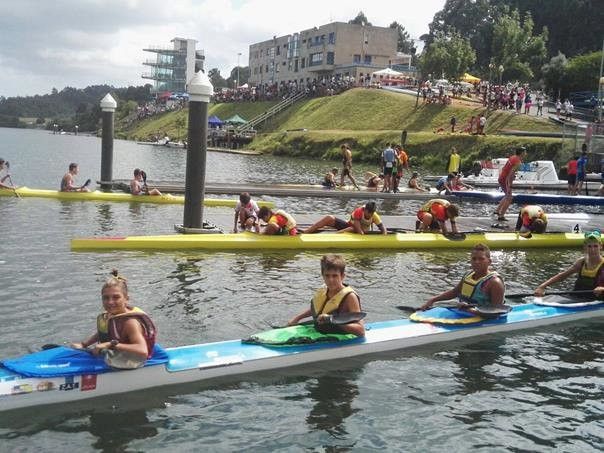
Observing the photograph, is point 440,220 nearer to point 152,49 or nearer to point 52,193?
point 52,193

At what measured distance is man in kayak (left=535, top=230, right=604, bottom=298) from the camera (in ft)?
37.2

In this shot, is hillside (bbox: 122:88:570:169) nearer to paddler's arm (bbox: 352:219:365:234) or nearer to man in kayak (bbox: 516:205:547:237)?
man in kayak (bbox: 516:205:547:237)

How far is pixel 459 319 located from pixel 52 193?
60.3ft

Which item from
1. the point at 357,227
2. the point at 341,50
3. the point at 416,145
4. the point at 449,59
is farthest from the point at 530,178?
the point at 341,50

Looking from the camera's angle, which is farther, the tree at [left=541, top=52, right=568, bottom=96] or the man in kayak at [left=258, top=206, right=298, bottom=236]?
the tree at [left=541, top=52, right=568, bottom=96]

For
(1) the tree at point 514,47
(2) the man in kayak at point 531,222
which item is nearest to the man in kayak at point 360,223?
(2) the man in kayak at point 531,222

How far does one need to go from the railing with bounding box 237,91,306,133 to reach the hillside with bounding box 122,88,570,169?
2.23 metres

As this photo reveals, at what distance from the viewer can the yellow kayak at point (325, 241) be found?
15.6m

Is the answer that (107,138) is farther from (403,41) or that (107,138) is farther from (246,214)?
(403,41)

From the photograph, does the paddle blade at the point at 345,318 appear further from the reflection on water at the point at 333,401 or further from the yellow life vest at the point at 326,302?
the reflection on water at the point at 333,401

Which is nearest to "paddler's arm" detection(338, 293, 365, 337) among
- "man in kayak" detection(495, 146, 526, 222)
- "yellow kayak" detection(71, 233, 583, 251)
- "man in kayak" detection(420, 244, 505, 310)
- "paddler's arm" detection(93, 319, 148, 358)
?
"man in kayak" detection(420, 244, 505, 310)

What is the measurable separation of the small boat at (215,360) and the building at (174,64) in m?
165

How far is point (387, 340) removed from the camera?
30.8 ft

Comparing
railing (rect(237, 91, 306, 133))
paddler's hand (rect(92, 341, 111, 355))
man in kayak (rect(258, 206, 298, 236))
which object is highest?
railing (rect(237, 91, 306, 133))
